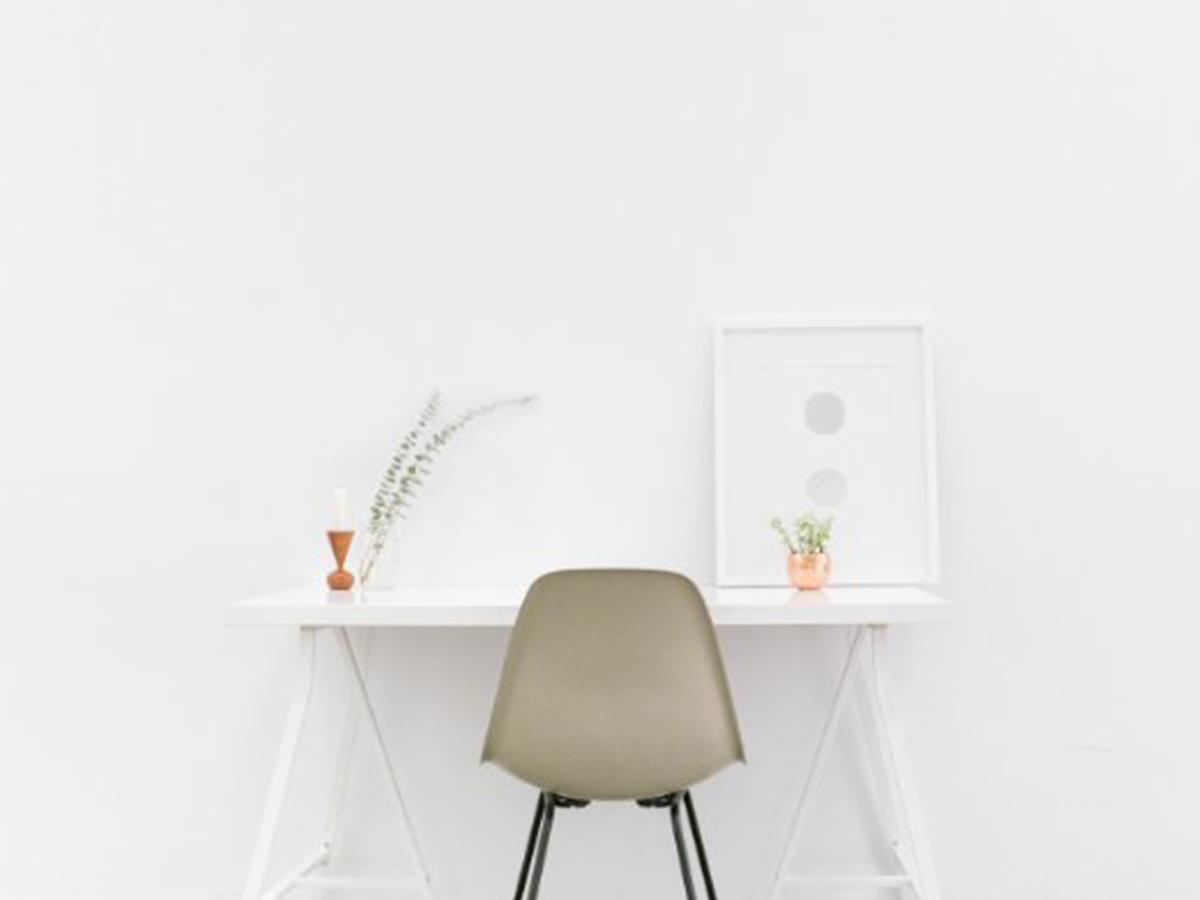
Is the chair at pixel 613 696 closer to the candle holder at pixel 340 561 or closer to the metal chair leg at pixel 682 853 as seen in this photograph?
the metal chair leg at pixel 682 853

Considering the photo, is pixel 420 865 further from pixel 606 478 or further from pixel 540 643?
pixel 606 478

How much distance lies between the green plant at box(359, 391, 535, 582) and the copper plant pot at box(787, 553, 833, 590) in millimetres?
708

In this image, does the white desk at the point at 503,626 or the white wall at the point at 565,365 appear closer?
the white desk at the point at 503,626

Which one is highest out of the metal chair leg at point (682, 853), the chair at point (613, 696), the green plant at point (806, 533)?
the green plant at point (806, 533)

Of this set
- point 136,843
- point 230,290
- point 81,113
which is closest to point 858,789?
point 136,843

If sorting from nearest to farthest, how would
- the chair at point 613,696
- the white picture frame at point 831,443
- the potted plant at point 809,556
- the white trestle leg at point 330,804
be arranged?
the chair at point 613,696 < the white trestle leg at point 330,804 < the potted plant at point 809,556 < the white picture frame at point 831,443

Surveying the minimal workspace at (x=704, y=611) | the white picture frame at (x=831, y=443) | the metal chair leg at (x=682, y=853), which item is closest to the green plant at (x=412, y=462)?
the minimal workspace at (x=704, y=611)

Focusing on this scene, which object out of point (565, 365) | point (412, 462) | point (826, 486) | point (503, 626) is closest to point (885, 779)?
point (826, 486)

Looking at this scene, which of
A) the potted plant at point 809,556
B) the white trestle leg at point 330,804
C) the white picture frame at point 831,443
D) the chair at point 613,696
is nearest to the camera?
the chair at point 613,696

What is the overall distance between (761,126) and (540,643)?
135 cm

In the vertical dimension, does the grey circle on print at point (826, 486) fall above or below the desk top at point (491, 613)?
above

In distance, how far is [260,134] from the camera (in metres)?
2.91

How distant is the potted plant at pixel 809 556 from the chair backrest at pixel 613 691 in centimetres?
41

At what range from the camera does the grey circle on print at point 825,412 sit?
108 inches
